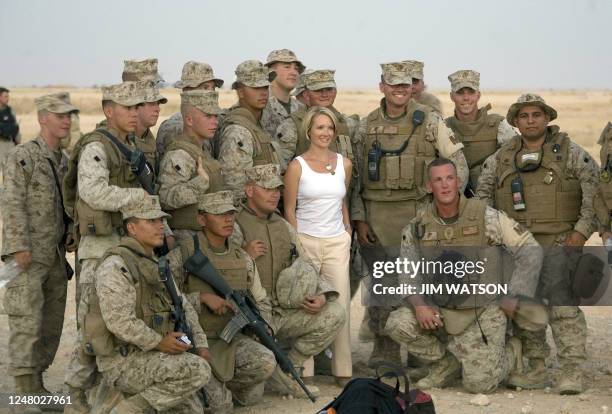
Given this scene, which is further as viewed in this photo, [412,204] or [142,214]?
[412,204]

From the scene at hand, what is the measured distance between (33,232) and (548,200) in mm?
4062

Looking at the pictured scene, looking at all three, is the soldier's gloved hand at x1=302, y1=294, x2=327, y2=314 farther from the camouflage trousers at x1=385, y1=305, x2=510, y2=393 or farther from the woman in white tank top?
the camouflage trousers at x1=385, y1=305, x2=510, y2=393

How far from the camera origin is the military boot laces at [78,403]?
302 inches

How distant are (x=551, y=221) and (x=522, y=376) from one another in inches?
49.9

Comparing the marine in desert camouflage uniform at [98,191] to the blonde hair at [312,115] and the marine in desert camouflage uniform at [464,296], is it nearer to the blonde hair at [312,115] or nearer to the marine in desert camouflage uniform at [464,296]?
the blonde hair at [312,115]

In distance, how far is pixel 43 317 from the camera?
8547 mm

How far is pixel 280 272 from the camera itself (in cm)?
859

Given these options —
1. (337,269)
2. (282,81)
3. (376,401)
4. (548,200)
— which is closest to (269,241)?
(337,269)

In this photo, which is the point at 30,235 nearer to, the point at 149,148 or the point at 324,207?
the point at 149,148

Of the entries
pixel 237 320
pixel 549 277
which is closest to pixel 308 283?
pixel 237 320

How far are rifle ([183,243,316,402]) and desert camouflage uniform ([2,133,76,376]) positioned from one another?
1206 mm

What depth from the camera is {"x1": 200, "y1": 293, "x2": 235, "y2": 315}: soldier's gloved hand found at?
26.0 ft

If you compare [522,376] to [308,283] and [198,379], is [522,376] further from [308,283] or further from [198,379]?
[198,379]

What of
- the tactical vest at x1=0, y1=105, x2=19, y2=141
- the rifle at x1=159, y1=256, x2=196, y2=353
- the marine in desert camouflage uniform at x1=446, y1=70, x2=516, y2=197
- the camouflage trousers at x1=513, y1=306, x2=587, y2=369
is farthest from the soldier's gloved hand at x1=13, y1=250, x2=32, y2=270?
the tactical vest at x1=0, y1=105, x2=19, y2=141
